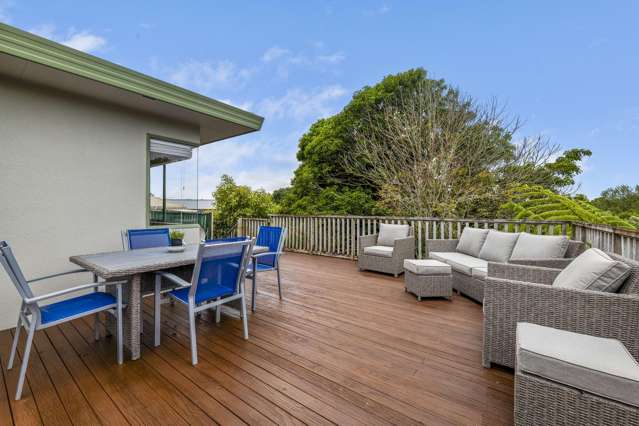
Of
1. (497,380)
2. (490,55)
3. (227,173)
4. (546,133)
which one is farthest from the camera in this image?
(227,173)

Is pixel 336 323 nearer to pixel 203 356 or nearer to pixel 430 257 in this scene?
pixel 203 356

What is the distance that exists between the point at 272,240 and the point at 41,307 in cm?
226

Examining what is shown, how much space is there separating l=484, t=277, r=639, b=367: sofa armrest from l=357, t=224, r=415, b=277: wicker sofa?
2809 millimetres

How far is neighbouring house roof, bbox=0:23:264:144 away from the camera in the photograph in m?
2.50

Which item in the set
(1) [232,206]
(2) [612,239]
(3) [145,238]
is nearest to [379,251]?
(2) [612,239]

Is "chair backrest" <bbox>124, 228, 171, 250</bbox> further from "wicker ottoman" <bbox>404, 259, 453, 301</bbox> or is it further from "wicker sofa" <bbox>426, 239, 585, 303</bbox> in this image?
"wicker sofa" <bbox>426, 239, 585, 303</bbox>

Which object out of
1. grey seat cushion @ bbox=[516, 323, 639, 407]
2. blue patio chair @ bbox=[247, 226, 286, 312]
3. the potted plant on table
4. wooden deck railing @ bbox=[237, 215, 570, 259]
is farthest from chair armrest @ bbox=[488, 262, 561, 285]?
the potted plant on table

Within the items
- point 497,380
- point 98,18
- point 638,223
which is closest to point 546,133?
point 638,223

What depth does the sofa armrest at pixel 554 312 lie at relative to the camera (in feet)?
5.46

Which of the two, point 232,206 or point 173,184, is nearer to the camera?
point 173,184

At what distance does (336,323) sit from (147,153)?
3.40 metres

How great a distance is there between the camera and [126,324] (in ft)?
7.59

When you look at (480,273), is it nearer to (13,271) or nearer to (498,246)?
(498,246)

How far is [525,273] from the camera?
2.57 metres
